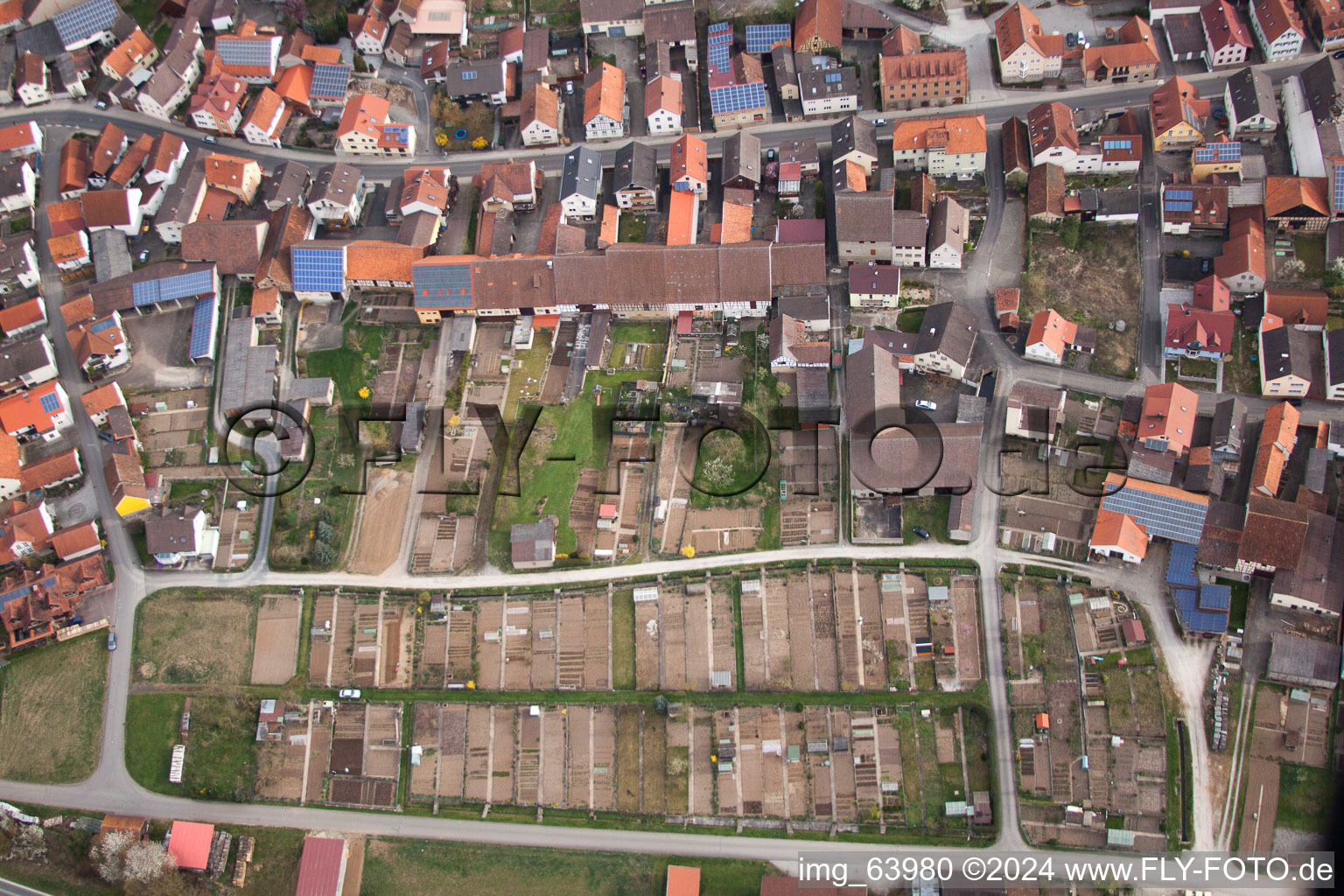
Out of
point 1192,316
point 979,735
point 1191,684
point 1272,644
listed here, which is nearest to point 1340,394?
point 1192,316

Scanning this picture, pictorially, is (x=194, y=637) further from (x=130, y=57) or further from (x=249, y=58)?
(x=130, y=57)

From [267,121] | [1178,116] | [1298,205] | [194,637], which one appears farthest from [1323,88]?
[194,637]

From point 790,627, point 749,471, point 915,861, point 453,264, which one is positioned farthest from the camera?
point 453,264

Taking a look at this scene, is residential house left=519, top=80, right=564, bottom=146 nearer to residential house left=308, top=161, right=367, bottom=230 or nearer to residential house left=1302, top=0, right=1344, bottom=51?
residential house left=308, top=161, right=367, bottom=230

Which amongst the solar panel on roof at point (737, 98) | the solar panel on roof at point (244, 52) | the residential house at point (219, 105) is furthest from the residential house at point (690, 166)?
the residential house at point (219, 105)

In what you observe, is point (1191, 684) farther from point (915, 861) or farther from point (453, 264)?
point (453, 264)

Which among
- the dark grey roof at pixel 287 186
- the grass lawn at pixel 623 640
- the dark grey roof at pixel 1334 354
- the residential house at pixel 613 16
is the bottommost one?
the grass lawn at pixel 623 640

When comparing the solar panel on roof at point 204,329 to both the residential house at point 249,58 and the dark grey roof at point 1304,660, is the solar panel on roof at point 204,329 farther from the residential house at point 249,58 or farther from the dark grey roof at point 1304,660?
the dark grey roof at point 1304,660
